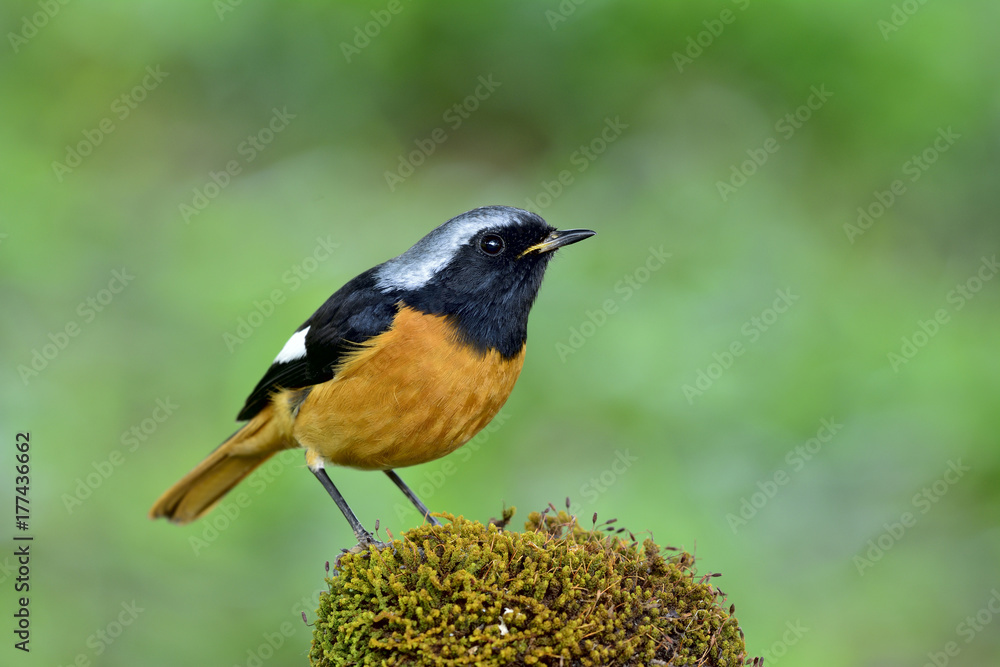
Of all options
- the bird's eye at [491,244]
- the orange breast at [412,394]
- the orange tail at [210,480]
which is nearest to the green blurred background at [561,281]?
the orange tail at [210,480]

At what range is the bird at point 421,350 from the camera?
161 inches

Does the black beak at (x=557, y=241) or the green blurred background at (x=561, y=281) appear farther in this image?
the green blurred background at (x=561, y=281)

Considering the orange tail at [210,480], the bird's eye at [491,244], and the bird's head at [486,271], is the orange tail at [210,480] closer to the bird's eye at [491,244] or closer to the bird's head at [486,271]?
the bird's head at [486,271]

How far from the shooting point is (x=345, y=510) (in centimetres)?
436

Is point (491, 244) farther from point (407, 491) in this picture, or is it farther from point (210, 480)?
point (210, 480)

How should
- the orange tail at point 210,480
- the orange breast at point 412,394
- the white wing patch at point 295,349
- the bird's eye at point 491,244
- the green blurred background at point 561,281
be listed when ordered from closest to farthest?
the orange breast at point 412,394 → the bird's eye at point 491,244 → the white wing patch at point 295,349 → the orange tail at point 210,480 → the green blurred background at point 561,281

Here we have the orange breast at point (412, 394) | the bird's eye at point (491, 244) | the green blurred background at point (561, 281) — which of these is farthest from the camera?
the green blurred background at point (561, 281)

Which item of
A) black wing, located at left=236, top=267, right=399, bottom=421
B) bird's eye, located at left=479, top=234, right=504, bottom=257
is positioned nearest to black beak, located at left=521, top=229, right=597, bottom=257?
bird's eye, located at left=479, top=234, right=504, bottom=257

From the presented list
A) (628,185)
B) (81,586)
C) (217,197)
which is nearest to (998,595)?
(628,185)

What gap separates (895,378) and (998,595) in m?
1.67

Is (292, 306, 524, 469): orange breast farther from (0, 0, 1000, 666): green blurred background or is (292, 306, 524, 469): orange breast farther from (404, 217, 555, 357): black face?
(0, 0, 1000, 666): green blurred background

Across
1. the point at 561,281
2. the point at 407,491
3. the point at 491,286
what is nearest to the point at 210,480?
the point at 407,491

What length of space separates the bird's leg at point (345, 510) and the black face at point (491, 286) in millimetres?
1017

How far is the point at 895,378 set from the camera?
658 cm
